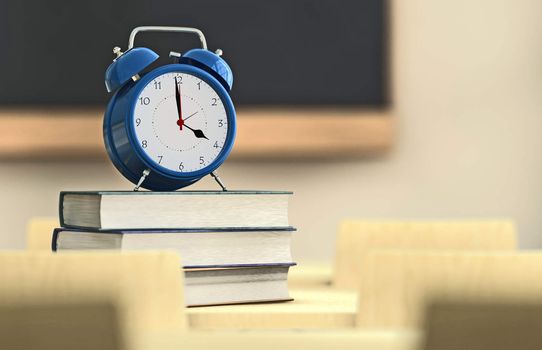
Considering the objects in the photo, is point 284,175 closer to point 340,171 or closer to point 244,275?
point 340,171

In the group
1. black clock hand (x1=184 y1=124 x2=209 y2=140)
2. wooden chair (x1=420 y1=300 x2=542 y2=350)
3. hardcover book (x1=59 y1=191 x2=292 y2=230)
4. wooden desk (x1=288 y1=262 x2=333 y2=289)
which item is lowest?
wooden desk (x1=288 y1=262 x2=333 y2=289)

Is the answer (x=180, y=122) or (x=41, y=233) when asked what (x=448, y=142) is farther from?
(x=180, y=122)

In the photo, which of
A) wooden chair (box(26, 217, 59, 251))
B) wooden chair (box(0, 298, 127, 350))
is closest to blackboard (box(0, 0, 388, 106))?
wooden chair (box(26, 217, 59, 251))

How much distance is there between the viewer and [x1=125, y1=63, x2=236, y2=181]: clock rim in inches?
60.7

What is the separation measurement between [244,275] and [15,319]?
79 cm

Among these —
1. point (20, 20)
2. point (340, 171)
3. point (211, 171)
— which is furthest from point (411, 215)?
point (211, 171)

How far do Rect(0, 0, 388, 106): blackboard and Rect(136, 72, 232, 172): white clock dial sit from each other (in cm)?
193

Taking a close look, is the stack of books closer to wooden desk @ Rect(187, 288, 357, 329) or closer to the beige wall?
wooden desk @ Rect(187, 288, 357, 329)

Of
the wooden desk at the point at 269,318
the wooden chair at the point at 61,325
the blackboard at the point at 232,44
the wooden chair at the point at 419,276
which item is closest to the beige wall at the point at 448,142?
the blackboard at the point at 232,44

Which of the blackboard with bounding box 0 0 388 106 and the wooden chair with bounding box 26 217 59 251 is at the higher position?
the blackboard with bounding box 0 0 388 106

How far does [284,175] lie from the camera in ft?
11.8

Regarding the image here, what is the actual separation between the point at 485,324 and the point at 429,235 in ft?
5.82

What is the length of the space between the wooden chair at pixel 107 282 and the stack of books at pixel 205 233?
29 centimetres

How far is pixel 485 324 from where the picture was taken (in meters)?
0.74
